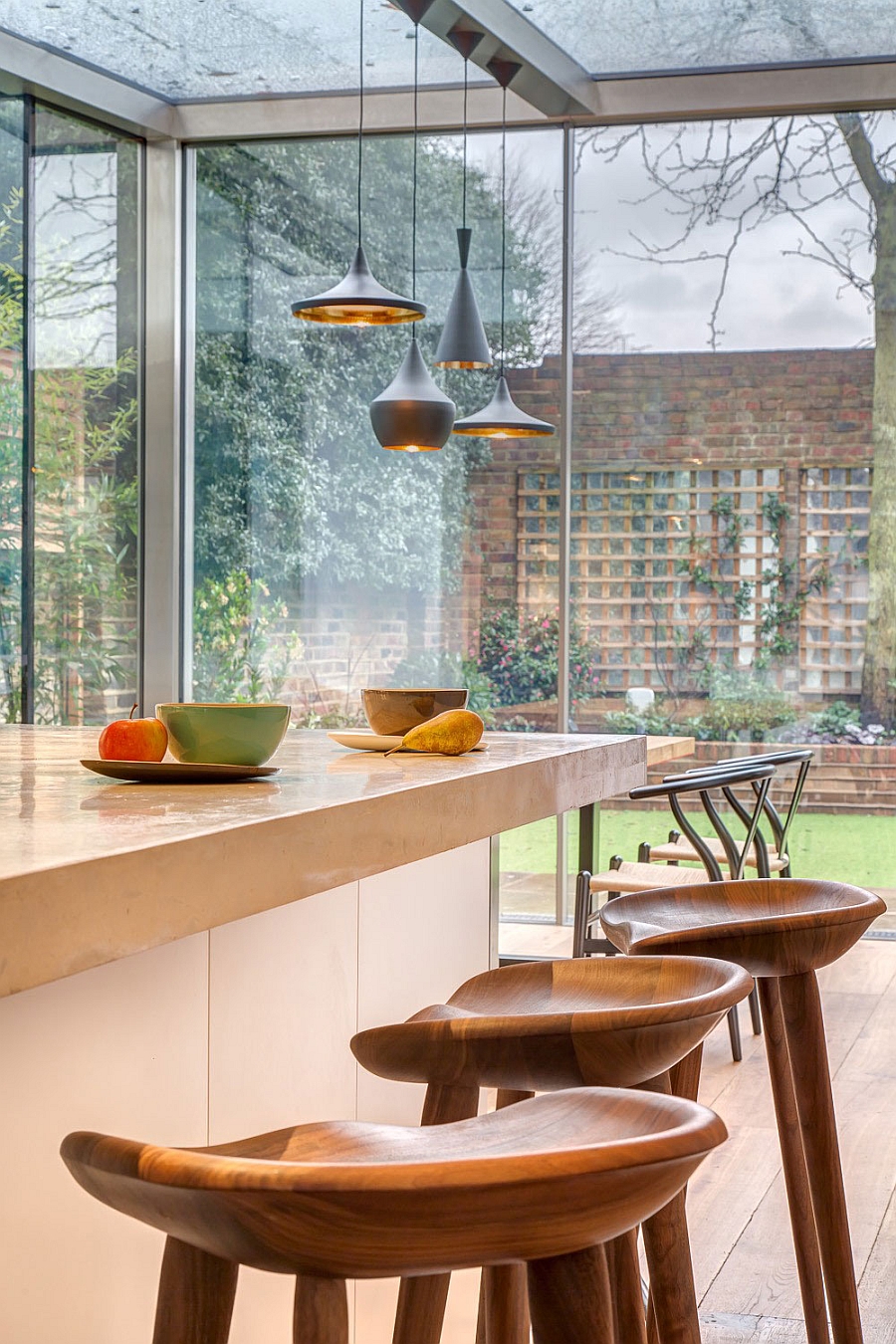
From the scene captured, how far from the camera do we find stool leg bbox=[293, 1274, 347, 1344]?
0.93 m

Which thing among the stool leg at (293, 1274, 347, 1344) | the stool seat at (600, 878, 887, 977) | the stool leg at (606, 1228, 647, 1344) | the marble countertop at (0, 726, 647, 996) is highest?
the marble countertop at (0, 726, 647, 996)

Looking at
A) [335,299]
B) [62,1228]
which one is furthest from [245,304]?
[62,1228]

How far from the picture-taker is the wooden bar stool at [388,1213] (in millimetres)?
806

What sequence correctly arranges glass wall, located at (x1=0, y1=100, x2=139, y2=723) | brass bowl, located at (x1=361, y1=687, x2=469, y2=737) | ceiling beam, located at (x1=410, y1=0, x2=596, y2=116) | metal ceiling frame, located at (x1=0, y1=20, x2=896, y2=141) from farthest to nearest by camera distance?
glass wall, located at (x1=0, y1=100, x2=139, y2=723)
metal ceiling frame, located at (x1=0, y1=20, x2=896, y2=141)
ceiling beam, located at (x1=410, y1=0, x2=596, y2=116)
brass bowl, located at (x1=361, y1=687, x2=469, y2=737)

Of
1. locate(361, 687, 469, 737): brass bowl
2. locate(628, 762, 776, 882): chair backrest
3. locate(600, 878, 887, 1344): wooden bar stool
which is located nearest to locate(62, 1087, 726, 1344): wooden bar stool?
locate(600, 878, 887, 1344): wooden bar stool

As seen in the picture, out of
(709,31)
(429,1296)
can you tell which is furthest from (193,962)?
(709,31)

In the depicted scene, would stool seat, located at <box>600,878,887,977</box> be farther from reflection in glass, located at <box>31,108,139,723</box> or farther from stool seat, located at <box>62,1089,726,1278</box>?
reflection in glass, located at <box>31,108,139,723</box>

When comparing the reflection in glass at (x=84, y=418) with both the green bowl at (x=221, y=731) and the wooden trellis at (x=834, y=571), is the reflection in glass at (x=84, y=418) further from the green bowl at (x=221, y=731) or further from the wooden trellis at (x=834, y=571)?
the green bowl at (x=221, y=731)

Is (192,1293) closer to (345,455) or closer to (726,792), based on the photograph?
(726,792)

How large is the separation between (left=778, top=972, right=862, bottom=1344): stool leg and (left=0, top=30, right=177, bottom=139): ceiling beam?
187 inches

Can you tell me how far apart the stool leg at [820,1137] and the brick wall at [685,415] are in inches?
156

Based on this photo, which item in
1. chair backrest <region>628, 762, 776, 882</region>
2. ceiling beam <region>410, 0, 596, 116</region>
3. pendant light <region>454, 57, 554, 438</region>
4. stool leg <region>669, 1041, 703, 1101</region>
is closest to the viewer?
stool leg <region>669, 1041, 703, 1101</region>

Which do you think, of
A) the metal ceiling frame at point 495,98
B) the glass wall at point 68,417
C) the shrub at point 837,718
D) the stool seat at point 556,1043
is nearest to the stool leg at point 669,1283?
the stool seat at point 556,1043

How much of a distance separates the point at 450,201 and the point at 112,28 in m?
1.36
